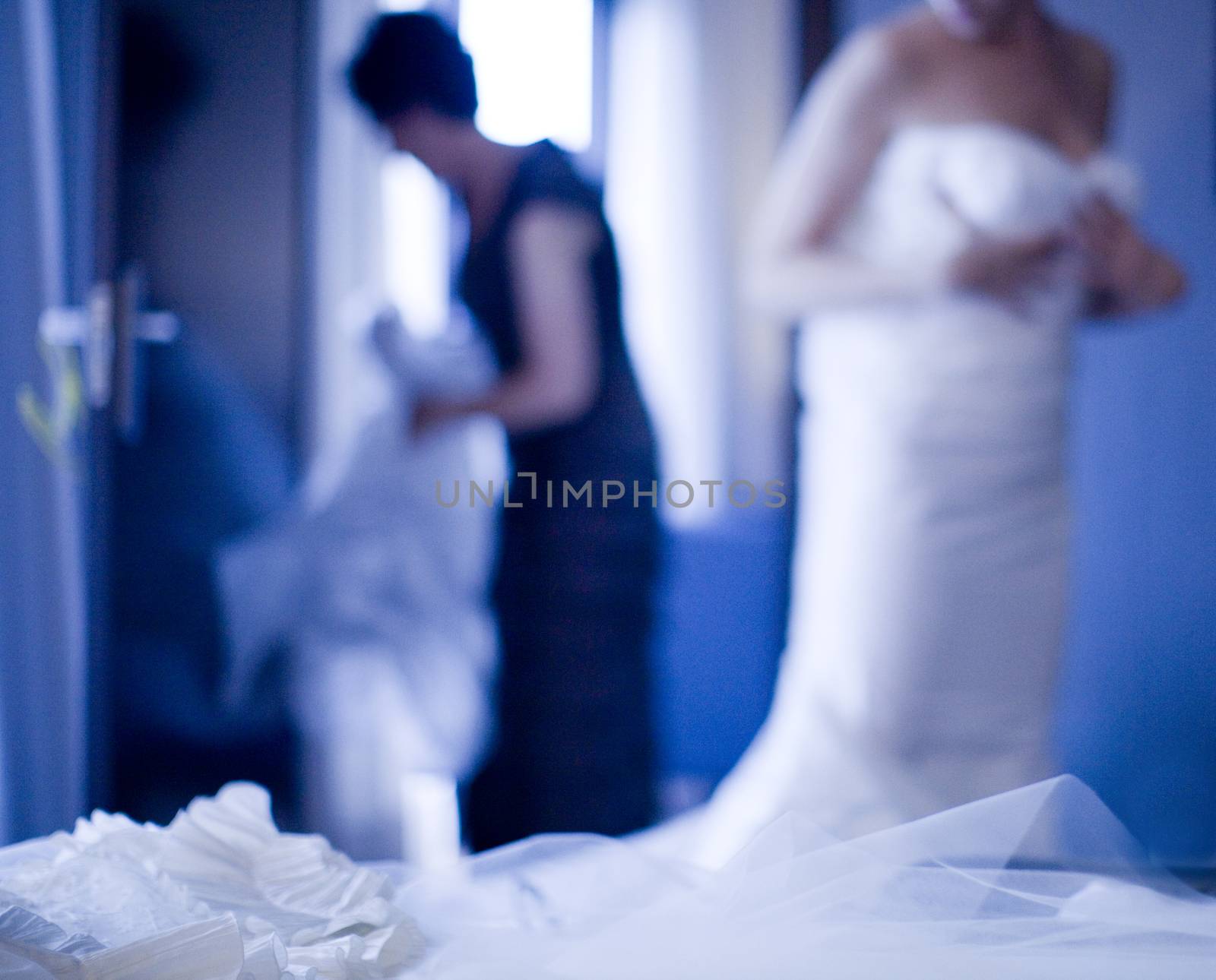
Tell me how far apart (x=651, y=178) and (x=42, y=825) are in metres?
1.23

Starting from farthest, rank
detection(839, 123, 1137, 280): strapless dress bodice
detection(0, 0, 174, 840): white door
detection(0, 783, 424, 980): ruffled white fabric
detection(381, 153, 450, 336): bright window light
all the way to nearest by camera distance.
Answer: detection(381, 153, 450, 336): bright window light → detection(0, 0, 174, 840): white door → detection(839, 123, 1137, 280): strapless dress bodice → detection(0, 783, 424, 980): ruffled white fabric

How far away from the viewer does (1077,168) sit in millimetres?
1222

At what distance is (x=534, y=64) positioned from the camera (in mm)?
1330

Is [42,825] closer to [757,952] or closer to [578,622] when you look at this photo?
[578,622]

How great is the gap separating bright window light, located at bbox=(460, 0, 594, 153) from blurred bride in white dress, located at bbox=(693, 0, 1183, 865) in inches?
13.4

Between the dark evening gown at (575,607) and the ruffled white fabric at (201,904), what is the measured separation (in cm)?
72

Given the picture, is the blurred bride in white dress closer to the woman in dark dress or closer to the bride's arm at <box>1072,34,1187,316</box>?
the bride's arm at <box>1072,34,1187,316</box>

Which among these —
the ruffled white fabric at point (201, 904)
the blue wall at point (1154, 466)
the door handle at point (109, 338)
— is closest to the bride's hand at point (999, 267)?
the blue wall at point (1154, 466)

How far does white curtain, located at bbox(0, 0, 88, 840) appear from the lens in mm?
1267

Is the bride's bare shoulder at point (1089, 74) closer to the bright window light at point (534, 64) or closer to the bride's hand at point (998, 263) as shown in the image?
the bride's hand at point (998, 263)

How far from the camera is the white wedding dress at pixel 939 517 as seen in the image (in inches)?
46.2

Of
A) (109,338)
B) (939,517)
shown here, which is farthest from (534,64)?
(939,517)

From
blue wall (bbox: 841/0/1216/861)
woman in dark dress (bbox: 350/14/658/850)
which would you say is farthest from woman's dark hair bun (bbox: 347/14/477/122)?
blue wall (bbox: 841/0/1216/861)

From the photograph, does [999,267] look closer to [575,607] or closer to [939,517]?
[939,517]
